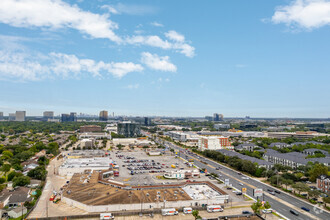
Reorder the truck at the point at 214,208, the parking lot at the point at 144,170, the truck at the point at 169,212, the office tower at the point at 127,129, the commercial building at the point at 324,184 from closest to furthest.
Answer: the truck at the point at 169,212
the truck at the point at 214,208
the commercial building at the point at 324,184
the parking lot at the point at 144,170
the office tower at the point at 127,129

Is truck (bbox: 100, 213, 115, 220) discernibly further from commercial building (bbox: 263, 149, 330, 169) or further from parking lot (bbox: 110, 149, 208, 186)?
commercial building (bbox: 263, 149, 330, 169)

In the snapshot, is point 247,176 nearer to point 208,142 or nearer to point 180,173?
point 180,173

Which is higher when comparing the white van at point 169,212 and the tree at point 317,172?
the tree at point 317,172

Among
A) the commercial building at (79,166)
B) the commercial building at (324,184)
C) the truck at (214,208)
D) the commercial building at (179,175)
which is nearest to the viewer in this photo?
the truck at (214,208)

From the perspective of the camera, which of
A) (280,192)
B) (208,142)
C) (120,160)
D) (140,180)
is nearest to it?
(280,192)

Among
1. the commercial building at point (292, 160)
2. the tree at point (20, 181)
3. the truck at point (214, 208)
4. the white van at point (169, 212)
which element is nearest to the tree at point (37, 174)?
the tree at point (20, 181)

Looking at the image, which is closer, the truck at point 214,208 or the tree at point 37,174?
the truck at point 214,208

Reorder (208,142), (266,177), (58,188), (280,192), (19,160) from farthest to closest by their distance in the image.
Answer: (208,142), (19,160), (266,177), (58,188), (280,192)

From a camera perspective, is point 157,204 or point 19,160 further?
point 19,160

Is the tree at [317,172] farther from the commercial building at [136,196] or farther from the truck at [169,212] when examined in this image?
the truck at [169,212]

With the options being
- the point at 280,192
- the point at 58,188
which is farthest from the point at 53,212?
the point at 280,192

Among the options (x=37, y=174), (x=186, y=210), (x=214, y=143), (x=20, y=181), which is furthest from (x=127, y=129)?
(x=186, y=210)
